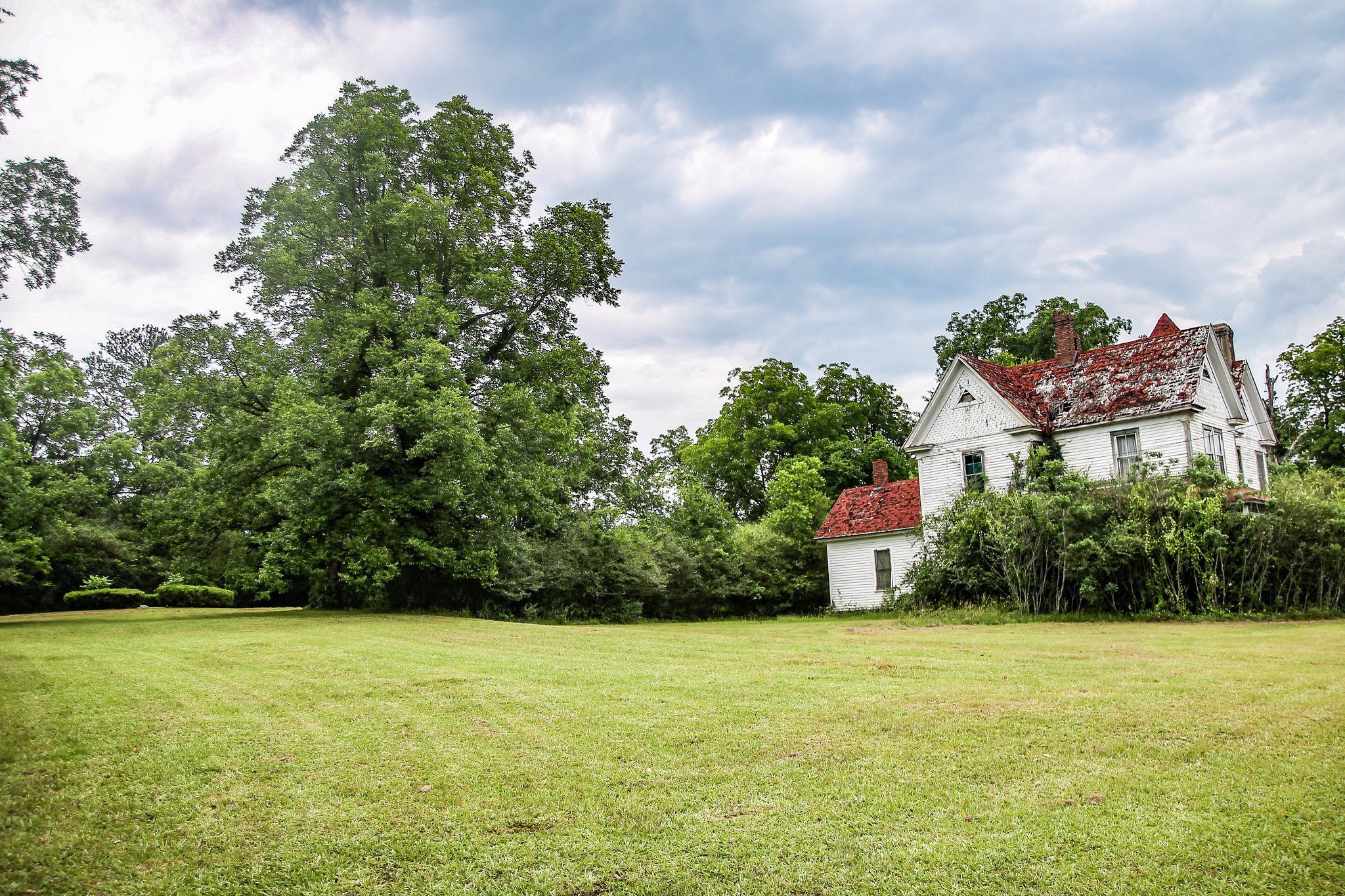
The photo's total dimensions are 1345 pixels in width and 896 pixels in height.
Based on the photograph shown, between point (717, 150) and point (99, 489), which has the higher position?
point (717, 150)

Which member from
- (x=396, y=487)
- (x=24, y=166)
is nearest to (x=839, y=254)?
(x=396, y=487)

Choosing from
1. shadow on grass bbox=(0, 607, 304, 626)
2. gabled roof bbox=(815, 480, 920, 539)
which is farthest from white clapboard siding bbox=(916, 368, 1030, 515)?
shadow on grass bbox=(0, 607, 304, 626)

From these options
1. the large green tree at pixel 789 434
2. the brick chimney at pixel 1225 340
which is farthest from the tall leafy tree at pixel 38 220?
the large green tree at pixel 789 434

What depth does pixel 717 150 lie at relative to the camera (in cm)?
1814

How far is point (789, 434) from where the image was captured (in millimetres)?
46250

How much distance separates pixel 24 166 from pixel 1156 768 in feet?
52.0

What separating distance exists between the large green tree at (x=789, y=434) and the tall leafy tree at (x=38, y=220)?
37067 millimetres

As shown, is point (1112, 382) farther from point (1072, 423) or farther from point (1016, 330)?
point (1016, 330)

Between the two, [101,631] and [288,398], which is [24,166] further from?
[101,631]

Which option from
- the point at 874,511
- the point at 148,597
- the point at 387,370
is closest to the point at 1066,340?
the point at 874,511

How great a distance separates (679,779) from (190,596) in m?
39.6

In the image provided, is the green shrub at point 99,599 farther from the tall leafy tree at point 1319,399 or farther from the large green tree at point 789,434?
the tall leafy tree at point 1319,399

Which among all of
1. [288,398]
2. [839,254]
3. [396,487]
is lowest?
[396,487]

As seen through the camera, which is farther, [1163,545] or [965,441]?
[965,441]
